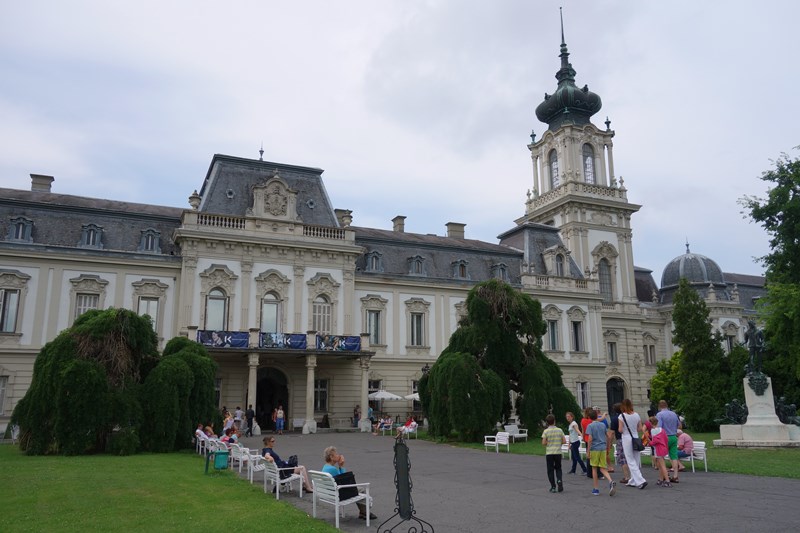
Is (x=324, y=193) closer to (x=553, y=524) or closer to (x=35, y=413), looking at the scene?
(x=35, y=413)

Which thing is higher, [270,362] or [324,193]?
[324,193]

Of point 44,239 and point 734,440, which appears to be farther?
point 44,239

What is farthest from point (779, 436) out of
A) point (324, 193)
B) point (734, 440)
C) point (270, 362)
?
point (324, 193)

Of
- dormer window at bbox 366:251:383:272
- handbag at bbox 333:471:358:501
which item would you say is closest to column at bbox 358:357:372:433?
dormer window at bbox 366:251:383:272

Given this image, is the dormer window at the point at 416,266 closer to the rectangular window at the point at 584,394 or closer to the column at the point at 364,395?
the column at the point at 364,395

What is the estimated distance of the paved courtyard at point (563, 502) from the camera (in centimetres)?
923

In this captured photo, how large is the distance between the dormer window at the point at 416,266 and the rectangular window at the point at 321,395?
886cm

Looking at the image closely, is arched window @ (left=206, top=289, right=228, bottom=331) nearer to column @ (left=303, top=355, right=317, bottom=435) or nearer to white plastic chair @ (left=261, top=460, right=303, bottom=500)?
column @ (left=303, top=355, right=317, bottom=435)

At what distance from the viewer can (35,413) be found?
64.1 feet

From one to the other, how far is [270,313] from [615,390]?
26628 mm

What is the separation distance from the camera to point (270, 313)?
34.6 meters

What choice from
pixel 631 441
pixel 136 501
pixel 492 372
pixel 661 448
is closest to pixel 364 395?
pixel 492 372

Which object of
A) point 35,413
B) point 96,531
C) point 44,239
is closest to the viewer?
point 96,531

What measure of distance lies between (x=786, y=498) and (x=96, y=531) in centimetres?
1096
